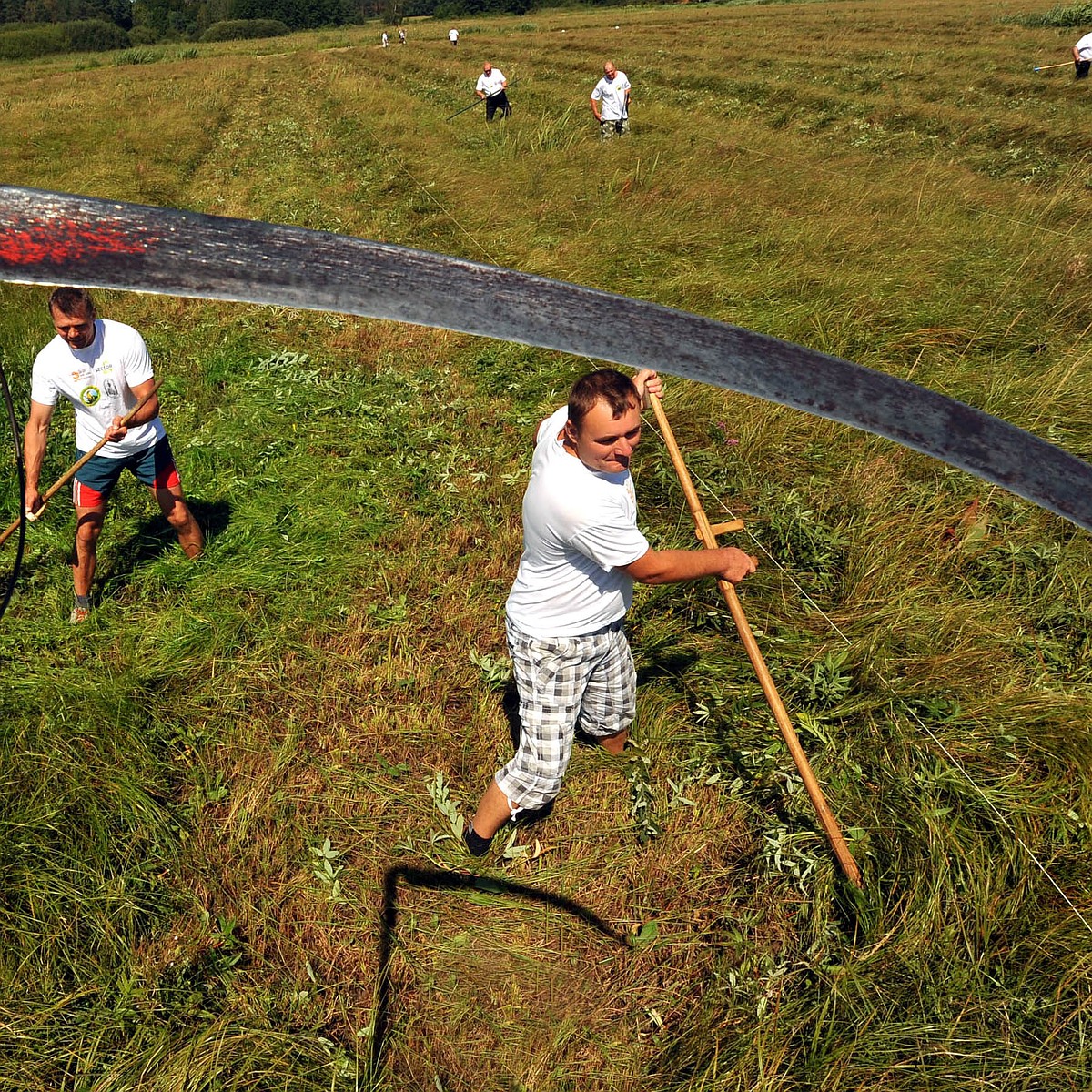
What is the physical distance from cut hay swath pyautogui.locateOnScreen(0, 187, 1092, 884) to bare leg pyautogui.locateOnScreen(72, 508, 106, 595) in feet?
12.4

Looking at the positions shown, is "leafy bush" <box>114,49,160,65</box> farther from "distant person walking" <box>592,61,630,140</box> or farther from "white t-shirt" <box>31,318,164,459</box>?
"white t-shirt" <box>31,318,164,459</box>

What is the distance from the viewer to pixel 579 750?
11.1 ft

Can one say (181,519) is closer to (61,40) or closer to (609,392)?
(609,392)

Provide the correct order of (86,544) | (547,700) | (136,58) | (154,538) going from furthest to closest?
(136,58) → (154,538) → (86,544) → (547,700)

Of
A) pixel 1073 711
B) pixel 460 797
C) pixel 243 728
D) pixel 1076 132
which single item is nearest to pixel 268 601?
pixel 243 728

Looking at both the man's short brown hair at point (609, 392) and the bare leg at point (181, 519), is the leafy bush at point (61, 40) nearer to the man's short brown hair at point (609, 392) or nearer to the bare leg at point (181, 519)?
the bare leg at point (181, 519)

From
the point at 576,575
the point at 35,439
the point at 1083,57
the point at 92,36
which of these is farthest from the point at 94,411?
the point at 92,36

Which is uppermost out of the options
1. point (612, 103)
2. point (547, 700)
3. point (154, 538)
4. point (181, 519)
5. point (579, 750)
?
point (612, 103)

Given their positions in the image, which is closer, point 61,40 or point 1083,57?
point 1083,57

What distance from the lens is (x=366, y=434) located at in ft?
18.9

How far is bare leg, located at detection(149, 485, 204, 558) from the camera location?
4.25 metres

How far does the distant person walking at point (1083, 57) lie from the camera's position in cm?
1614

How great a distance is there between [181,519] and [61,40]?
89.9m

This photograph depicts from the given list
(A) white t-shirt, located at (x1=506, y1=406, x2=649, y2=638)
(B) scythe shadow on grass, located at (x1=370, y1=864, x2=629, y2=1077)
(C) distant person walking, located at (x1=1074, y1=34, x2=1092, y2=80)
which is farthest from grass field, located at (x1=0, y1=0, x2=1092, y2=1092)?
(C) distant person walking, located at (x1=1074, y1=34, x2=1092, y2=80)
